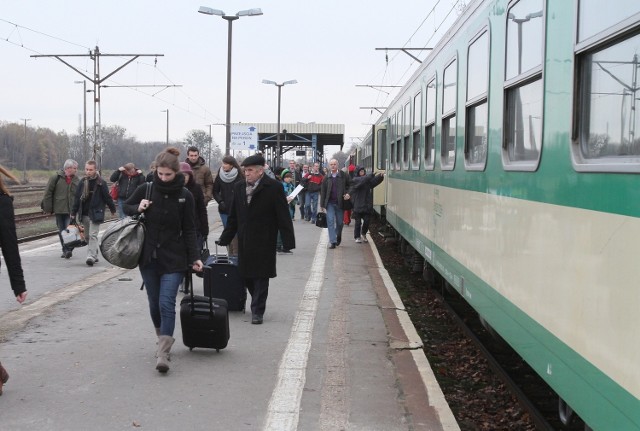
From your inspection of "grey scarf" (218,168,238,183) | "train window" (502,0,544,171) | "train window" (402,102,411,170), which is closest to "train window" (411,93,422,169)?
"train window" (402,102,411,170)

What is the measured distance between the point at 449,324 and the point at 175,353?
408 centimetres

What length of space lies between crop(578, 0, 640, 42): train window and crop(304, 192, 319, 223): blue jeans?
19.4 metres

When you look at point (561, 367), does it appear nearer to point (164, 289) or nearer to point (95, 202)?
point (164, 289)

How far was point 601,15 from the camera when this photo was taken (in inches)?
134

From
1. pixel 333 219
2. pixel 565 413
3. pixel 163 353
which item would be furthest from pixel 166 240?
pixel 333 219

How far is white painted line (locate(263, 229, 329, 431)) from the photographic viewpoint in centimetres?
510

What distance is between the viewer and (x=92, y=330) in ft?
24.9

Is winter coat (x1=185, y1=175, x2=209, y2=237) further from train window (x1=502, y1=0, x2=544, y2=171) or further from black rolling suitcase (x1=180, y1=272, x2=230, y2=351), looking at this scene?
train window (x1=502, y1=0, x2=544, y2=171)

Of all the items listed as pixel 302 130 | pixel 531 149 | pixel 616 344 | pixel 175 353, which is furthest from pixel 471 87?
pixel 302 130

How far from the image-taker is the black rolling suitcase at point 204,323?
6.62 metres

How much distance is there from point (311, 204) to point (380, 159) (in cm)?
453

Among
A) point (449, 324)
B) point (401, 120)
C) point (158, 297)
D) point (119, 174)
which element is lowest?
point (449, 324)

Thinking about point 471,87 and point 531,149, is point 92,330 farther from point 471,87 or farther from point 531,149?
point 531,149

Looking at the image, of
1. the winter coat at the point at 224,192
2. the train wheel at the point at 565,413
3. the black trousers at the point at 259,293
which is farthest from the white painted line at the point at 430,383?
the winter coat at the point at 224,192
